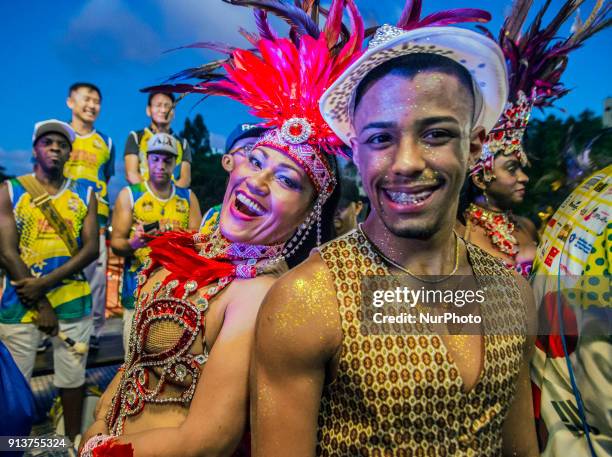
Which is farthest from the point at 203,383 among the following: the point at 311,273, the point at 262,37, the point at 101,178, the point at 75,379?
the point at 101,178

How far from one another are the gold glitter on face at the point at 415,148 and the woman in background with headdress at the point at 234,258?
2.09 feet

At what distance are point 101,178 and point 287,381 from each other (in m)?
5.16

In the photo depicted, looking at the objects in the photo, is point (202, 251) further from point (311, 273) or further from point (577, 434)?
point (577, 434)

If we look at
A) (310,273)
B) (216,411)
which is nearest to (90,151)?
(216,411)

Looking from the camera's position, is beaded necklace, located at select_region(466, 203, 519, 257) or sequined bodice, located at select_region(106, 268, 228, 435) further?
beaded necklace, located at select_region(466, 203, 519, 257)

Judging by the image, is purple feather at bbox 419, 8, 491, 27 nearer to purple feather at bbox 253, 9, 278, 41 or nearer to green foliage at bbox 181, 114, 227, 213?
purple feather at bbox 253, 9, 278, 41

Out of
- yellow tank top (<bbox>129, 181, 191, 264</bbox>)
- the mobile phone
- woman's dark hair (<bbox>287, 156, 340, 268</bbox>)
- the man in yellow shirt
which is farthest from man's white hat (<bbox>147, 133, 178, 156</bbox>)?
woman's dark hair (<bbox>287, 156, 340, 268</bbox>)

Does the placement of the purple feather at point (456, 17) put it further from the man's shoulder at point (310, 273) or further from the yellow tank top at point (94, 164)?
the yellow tank top at point (94, 164)

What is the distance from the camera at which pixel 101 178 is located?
18.5ft

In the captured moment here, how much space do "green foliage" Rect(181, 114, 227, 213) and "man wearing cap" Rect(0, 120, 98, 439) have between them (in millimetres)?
1312

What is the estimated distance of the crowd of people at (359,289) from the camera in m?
1.25

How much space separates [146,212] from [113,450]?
328 cm

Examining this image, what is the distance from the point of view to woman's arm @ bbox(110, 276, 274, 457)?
4.91 ft

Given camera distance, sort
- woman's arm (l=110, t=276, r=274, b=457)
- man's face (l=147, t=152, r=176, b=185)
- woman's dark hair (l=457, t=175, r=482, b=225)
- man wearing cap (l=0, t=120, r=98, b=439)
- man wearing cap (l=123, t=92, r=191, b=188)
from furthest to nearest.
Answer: man wearing cap (l=123, t=92, r=191, b=188) < man's face (l=147, t=152, r=176, b=185) < woman's dark hair (l=457, t=175, r=482, b=225) < man wearing cap (l=0, t=120, r=98, b=439) < woman's arm (l=110, t=276, r=274, b=457)
